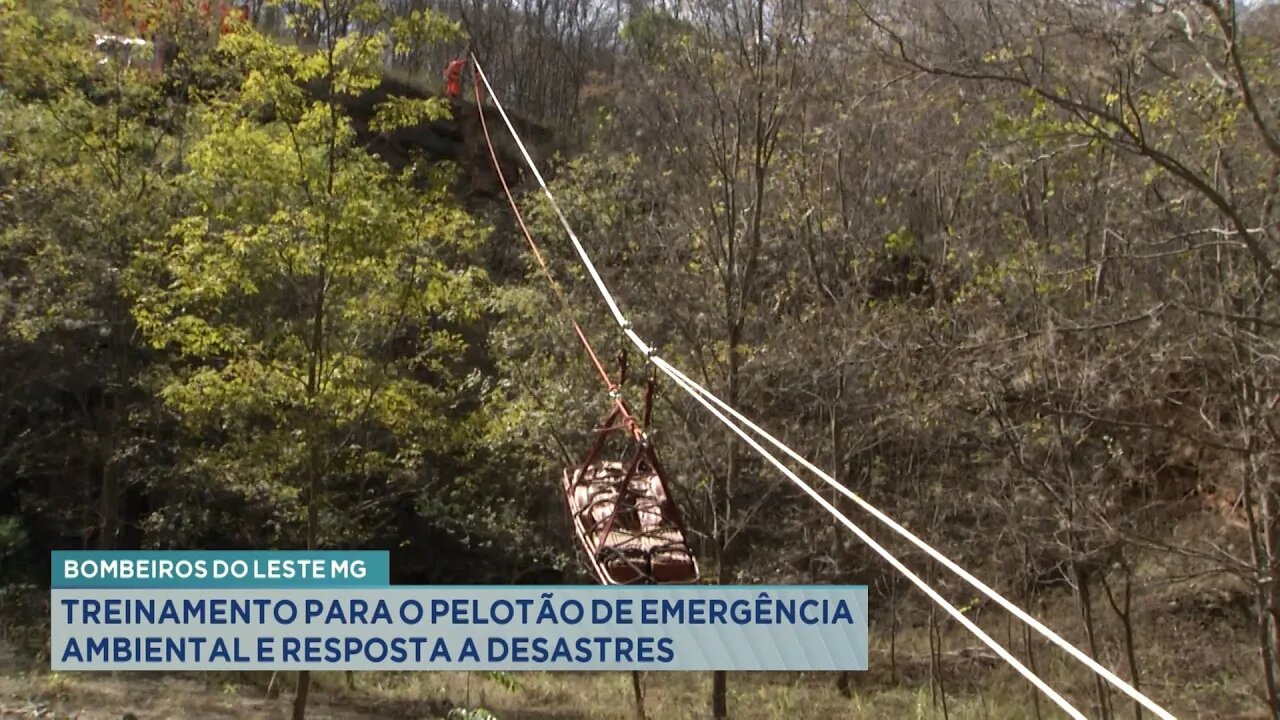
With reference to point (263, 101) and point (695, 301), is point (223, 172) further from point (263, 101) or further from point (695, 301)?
point (695, 301)

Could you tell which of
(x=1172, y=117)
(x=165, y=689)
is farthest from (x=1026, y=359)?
(x=165, y=689)

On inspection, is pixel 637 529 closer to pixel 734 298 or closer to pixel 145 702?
pixel 734 298

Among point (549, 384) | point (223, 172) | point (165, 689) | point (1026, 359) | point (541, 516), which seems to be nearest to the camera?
point (1026, 359)

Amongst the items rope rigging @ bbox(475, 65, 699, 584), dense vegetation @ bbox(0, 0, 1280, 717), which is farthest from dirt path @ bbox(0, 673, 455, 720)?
rope rigging @ bbox(475, 65, 699, 584)

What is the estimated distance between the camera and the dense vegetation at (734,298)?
6270 millimetres

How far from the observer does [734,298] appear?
10727mm

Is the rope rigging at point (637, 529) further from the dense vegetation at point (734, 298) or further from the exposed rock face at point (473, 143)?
the exposed rock face at point (473, 143)

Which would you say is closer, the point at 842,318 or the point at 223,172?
the point at 223,172

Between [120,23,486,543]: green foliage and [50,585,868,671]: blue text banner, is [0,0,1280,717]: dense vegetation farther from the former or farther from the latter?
[50,585,868,671]: blue text banner

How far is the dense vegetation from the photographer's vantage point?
20.6 feet

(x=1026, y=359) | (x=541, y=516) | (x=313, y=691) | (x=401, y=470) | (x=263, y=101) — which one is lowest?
(x=313, y=691)

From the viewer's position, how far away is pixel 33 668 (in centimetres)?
1020

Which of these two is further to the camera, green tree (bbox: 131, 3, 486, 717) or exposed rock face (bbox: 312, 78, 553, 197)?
exposed rock face (bbox: 312, 78, 553, 197)

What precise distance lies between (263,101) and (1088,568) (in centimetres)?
897
